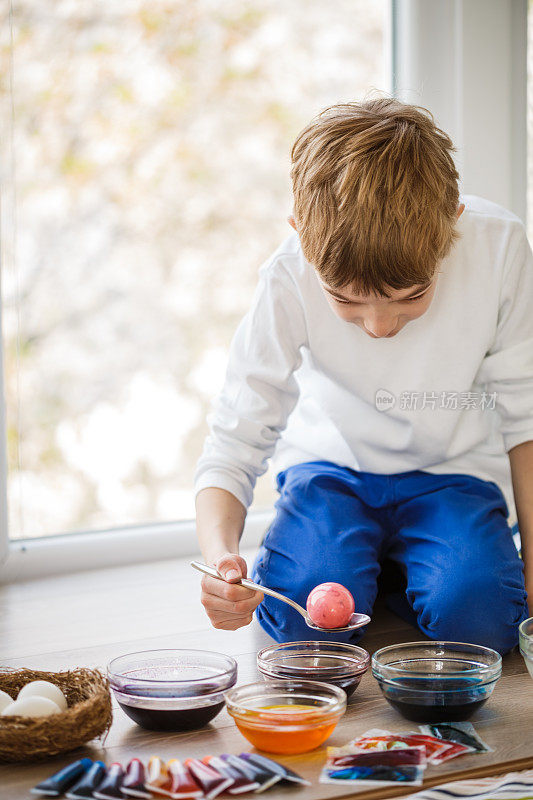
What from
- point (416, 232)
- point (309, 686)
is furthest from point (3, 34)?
point (309, 686)

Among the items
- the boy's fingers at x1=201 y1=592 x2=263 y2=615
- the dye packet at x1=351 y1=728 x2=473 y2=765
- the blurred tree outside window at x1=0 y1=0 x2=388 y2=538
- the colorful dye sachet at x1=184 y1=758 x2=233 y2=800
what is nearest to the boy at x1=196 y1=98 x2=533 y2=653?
the boy's fingers at x1=201 y1=592 x2=263 y2=615

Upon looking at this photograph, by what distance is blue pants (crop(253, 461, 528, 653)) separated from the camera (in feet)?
5.02

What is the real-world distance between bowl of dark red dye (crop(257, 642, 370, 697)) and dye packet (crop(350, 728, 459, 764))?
104 millimetres

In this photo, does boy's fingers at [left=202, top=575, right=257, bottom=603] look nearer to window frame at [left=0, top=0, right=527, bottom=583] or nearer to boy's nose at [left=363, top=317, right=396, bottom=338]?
boy's nose at [left=363, top=317, right=396, bottom=338]

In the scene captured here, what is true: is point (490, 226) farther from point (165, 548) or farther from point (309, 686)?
point (165, 548)

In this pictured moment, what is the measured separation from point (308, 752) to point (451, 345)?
0.79 meters

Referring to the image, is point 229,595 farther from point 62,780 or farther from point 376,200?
point 376,200

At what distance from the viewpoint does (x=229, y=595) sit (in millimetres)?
1367

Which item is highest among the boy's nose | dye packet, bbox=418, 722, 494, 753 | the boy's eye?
the boy's eye

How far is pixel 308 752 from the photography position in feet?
3.80

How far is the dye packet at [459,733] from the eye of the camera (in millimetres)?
1156

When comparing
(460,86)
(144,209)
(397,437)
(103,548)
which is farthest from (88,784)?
(460,86)

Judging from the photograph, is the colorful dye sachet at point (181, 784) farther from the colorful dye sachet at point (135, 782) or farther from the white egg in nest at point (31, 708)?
the white egg in nest at point (31, 708)

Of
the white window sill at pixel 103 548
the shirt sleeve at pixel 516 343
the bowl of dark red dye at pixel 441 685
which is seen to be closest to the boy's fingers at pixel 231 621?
the bowl of dark red dye at pixel 441 685
